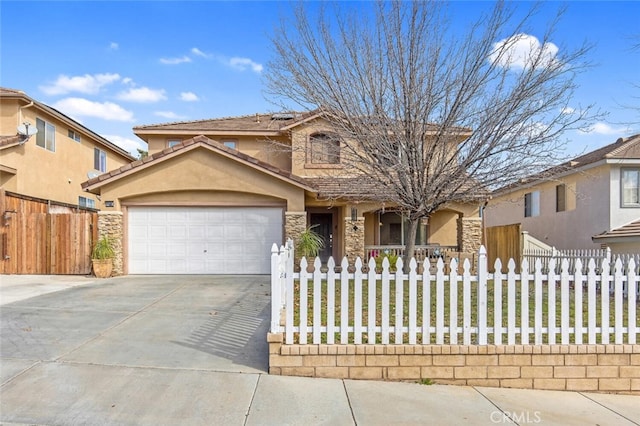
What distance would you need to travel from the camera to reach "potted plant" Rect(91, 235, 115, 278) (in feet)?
43.0

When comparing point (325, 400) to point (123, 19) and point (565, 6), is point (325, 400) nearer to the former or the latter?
point (565, 6)

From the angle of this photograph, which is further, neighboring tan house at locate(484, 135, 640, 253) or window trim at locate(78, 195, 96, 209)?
window trim at locate(78, 195, 96, 209)

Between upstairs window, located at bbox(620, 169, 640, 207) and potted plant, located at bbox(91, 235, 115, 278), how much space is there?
58.5ft

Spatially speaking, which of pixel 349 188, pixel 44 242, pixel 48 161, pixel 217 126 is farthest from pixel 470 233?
pixel 48 161

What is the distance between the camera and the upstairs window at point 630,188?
15.1 m

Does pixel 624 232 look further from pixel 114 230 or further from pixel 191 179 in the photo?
pixel 114 230

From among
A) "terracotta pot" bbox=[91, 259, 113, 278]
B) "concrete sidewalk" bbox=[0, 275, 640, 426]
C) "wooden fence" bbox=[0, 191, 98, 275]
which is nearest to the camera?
"concrete sidewalk" bbox=[0, 275, 640, 426]

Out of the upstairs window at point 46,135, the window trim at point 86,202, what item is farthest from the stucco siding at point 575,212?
the window trim at point 86,202

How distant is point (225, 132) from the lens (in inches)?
675

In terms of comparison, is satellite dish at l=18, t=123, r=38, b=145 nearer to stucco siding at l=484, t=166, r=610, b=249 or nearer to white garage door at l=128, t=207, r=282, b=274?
white garage door at l=128, t=207, r=282, b=274

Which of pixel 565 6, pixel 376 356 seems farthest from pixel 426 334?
pixel 565 6

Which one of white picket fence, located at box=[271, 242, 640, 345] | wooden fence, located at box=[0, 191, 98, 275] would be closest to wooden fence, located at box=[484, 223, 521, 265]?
white picket fence, located at box=[271, 242, 640, 345]

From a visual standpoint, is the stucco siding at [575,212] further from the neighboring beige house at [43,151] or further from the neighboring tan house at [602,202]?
the neighboring beige house at [43,151]

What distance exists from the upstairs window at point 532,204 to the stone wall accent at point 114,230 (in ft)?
59.9
